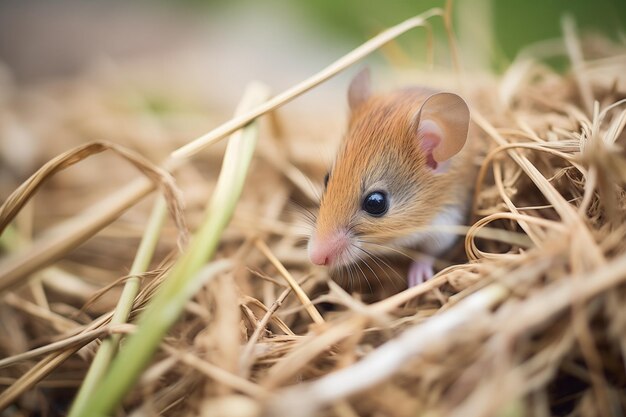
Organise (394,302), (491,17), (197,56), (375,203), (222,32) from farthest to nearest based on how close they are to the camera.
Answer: (222,32) → (197,56) → (491,17) → (375,203) → (394,302)

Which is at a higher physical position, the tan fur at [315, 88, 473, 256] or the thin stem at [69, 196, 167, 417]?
the tan fur at [315, 88, 473, 256]

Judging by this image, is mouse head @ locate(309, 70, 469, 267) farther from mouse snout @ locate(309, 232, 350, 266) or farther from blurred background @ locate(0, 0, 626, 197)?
blurred background @ locate(0, 0, 626, 197)

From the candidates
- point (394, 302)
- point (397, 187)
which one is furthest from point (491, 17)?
point (394, 302)

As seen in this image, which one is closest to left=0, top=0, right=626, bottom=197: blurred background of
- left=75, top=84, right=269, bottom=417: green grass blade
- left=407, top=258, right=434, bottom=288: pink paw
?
left=407, top=258, right=434, bottom=288: pink paw

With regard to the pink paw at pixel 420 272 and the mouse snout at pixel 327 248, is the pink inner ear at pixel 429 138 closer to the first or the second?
the pink paw at pixel 420 272

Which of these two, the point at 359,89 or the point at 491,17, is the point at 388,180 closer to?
the point at 359,89
